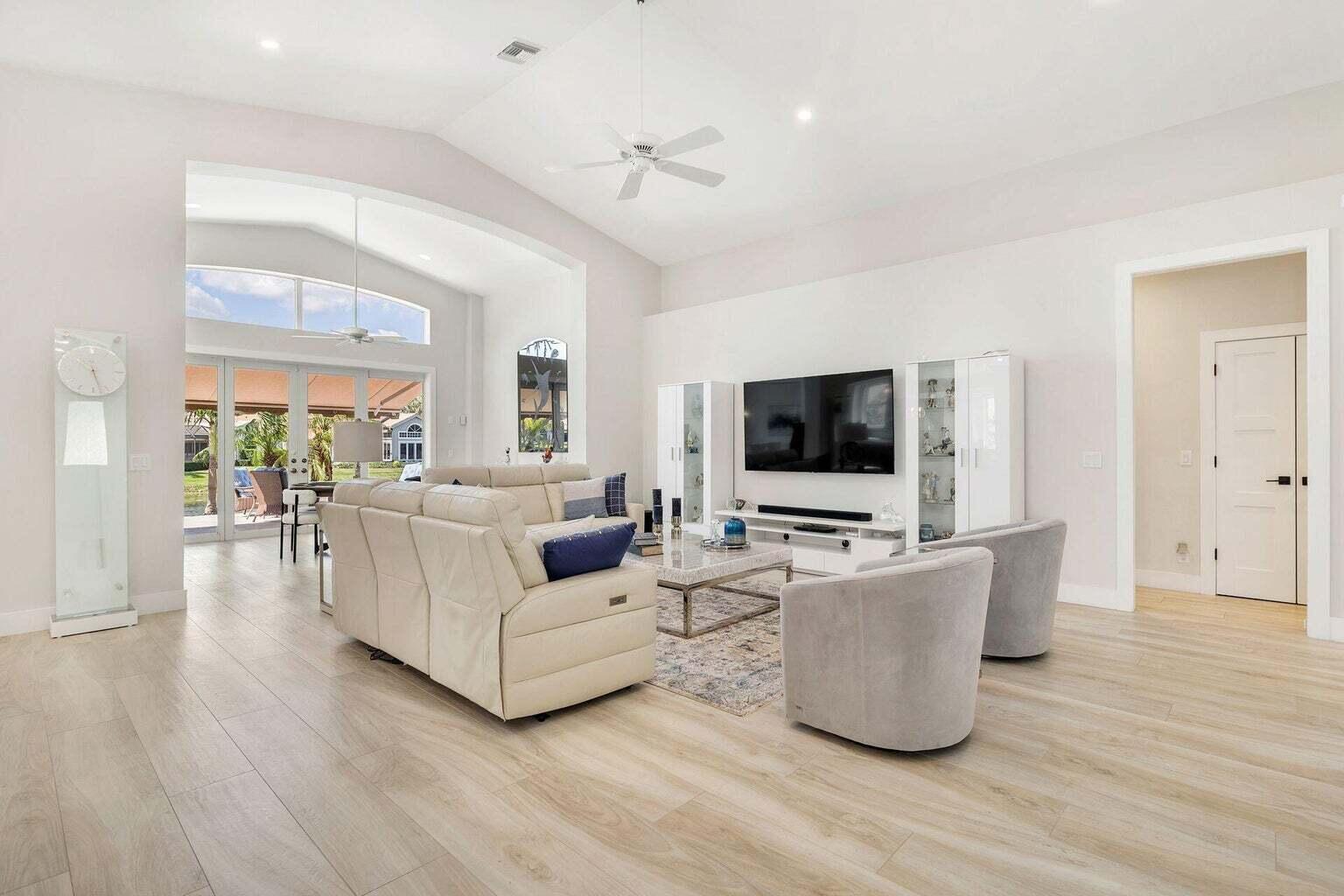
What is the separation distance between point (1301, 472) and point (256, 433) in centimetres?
1055

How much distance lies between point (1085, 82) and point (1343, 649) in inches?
146

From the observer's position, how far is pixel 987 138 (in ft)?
15.9

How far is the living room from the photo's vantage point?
2.09 metres

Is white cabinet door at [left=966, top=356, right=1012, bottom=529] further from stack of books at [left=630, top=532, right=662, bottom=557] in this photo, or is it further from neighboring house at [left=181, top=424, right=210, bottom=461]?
neighboring house at [left=181, top=424, right=210, bottom=461]

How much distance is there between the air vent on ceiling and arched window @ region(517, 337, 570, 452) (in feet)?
14.1

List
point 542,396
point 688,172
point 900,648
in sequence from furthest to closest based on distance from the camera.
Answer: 1. point 542,396
2. point 688,172
3. point 900,648

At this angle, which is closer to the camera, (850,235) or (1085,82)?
(1085,82)

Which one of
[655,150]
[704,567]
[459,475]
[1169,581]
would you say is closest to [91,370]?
[459,475]

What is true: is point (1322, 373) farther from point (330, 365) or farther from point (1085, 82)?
point (330, 365)

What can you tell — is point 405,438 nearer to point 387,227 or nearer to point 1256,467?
point 387,227

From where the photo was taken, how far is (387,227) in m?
7.98

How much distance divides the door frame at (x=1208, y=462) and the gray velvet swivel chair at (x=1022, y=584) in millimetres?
2615

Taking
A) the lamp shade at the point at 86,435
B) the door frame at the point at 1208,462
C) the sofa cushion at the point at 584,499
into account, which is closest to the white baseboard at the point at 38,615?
the lamp shade at the point at 86,435

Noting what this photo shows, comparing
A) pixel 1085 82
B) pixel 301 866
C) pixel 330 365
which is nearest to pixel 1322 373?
pixel 1085 82
